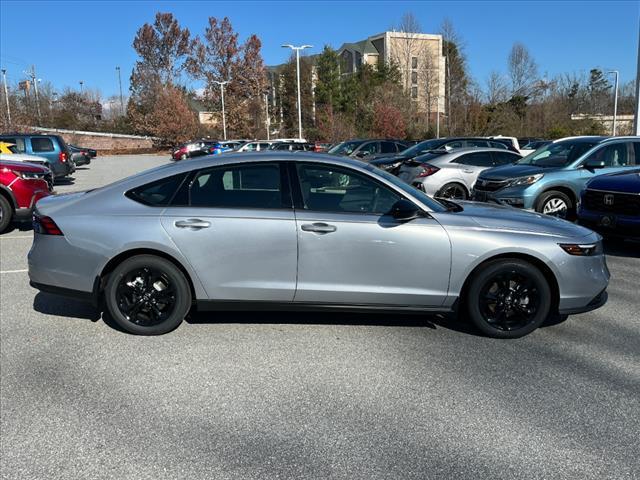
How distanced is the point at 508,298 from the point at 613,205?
416cm

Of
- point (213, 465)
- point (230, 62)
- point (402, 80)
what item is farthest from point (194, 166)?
point (230, 62)

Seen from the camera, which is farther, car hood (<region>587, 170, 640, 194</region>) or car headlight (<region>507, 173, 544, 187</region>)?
car headlight (<region>507, 173, 544, 187</region>)

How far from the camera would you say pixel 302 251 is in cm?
459

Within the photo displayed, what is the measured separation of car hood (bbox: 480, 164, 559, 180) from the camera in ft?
32.3

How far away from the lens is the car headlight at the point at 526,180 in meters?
9.65

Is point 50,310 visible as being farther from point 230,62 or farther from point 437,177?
point 230,62

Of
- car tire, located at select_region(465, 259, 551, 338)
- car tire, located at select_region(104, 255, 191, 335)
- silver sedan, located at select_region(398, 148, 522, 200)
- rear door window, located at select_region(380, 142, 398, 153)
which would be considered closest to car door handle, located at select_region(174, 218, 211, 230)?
car tire, located at select_region(104, 255, 191, 335)

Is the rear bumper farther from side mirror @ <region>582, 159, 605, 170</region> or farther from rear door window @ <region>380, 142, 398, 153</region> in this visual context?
rear door window @ <region>380, 142, 398, 153</region>

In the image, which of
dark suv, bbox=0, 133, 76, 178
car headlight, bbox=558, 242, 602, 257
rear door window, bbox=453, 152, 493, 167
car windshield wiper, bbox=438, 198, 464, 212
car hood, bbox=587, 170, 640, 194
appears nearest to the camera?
car headlight, bbox=558, 242, 602, 257

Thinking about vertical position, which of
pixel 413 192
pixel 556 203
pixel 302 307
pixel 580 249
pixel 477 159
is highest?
pixel 477 159

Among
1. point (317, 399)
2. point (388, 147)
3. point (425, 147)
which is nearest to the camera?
point (317, 399)

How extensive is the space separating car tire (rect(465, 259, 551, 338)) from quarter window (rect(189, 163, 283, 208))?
6.00 ft

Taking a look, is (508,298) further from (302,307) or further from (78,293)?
(78,293)

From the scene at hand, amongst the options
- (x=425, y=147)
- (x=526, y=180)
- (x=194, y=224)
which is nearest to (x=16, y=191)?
(x=194, y=224)
